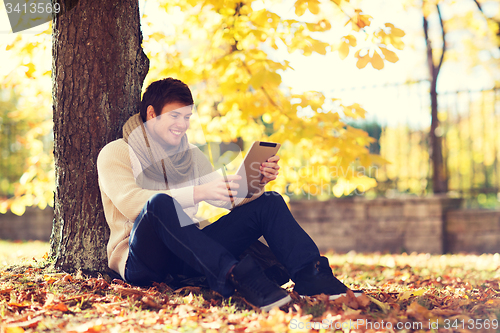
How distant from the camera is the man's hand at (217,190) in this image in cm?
213

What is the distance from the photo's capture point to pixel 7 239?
7762 mm

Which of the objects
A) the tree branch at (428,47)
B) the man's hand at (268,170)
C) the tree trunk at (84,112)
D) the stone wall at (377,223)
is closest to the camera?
the man's hand at (268,170)

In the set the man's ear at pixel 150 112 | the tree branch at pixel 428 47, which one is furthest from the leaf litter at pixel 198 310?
the tree branch at pixel 428 47

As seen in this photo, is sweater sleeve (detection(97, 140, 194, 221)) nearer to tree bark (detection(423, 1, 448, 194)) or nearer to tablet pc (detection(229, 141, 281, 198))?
tablet pc (detection(229, 141, 281, 198))

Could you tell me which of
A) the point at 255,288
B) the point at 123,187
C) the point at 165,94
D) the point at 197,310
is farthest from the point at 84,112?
the point at 255,288

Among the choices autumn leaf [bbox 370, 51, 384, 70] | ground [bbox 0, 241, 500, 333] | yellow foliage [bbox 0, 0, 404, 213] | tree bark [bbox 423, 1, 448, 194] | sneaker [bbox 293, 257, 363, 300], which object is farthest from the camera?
tree bark [bbox 423, 1, 448, 194]

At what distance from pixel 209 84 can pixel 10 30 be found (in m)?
2.49

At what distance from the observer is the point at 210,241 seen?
81.0 inches

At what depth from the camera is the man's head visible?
2539 mm

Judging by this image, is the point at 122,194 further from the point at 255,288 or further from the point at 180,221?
the point at 255,288

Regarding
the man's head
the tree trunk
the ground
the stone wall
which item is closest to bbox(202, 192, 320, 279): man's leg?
the ground

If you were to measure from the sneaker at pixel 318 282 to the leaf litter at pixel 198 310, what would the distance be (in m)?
0.05

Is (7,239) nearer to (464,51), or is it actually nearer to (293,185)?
(293,185)

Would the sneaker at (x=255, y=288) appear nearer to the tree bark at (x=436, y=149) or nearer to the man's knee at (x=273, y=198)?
the man's knee at (x=273, y=198)
